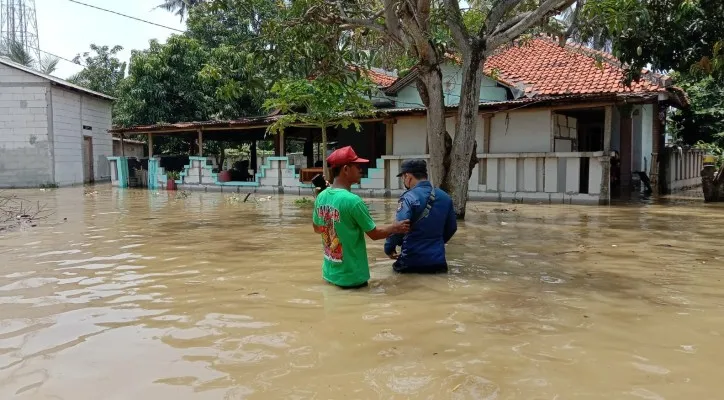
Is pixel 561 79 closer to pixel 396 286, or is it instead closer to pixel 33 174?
pixel 396 286

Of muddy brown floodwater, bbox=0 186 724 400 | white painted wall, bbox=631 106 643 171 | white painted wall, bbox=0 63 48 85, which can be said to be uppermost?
white painted wall, bbox=0 63 48 85

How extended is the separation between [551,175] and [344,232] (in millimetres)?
11432

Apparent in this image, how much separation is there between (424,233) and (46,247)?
5.61 metres

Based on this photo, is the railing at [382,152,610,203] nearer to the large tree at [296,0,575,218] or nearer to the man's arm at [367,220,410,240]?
the large tree at [296,0,575,218]

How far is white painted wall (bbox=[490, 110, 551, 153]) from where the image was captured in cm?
1517

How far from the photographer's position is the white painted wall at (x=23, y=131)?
2408 centimetres

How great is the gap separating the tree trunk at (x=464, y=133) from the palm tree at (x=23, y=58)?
30290mm

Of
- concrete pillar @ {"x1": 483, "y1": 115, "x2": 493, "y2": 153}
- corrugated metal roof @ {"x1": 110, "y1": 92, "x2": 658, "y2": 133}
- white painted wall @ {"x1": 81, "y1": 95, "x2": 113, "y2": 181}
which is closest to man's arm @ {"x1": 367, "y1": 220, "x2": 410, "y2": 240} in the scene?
corrugated metal roof @ {"x1": 110, "y1": 92, "x2": 658, "y2": 133}

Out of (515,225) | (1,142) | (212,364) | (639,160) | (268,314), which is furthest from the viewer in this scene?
(1,142)

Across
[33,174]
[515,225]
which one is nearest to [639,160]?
[515,225]

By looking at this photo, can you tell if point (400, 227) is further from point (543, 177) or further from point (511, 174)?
point (511, 174)

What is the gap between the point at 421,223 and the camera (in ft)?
17.0

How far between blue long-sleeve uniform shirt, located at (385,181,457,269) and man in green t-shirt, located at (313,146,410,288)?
1.14 ft

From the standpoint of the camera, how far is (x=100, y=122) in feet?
94.0
